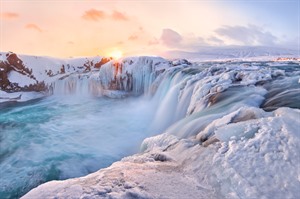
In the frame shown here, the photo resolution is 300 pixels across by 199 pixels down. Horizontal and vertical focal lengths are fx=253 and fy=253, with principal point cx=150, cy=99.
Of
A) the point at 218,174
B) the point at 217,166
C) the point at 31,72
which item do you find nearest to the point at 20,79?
the point at 31,72

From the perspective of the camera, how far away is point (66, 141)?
11945mm

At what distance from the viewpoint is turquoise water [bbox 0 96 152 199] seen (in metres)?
8.21

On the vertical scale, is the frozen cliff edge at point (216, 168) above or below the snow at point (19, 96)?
above

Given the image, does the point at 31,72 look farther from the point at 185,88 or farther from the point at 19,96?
the point at 185,88

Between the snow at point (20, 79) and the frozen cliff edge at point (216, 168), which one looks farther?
the snow at point (20, 79)

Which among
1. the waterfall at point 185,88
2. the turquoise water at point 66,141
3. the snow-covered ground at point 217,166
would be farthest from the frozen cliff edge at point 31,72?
the snow-covered ground at point 217,166

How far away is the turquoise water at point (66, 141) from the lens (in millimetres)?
8211

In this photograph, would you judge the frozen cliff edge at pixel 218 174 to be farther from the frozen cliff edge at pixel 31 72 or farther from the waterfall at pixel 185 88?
the frozen cliff edge at pixel 31 72

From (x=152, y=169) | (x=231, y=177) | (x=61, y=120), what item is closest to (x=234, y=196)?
(x=231, y=177)

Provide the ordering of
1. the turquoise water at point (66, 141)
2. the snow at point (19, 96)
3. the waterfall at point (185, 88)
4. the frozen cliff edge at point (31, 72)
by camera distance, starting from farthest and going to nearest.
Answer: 1. the frozen cliff edge at point (31, 72)
2. the snow at point (19, 96)
3. the turquoise water at point (66, 141)
4. the waterfall at point (185, 88)

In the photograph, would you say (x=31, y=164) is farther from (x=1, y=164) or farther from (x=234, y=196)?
(x=234, y=196)

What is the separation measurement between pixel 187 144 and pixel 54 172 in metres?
5.51

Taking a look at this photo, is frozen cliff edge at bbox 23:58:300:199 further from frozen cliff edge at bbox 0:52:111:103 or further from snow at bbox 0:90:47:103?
frozen cliff edge at bbox 0:52:111:103

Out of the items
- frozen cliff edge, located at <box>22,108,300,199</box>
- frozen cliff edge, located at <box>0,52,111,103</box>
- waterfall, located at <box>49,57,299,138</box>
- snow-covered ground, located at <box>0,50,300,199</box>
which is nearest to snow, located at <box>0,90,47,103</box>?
frozen cliff edge, located at <box>0,52,111,103</box>
